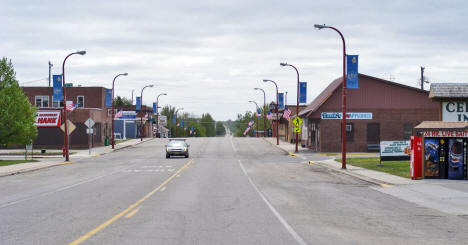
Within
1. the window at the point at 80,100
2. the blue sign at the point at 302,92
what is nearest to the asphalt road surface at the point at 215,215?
the blue sign at the point at 302,92

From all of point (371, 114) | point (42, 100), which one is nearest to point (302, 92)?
point (371, 114)

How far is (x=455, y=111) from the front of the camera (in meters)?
26.8

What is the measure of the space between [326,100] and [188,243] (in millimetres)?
41811

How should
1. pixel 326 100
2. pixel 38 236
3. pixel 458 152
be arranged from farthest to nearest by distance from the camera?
pixel 326 100
pixel 458 152
pixel 38 236

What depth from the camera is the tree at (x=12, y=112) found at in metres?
37.0

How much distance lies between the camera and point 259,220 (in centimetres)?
1227

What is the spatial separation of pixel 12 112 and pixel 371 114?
106ft

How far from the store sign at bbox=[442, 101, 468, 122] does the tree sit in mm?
28447

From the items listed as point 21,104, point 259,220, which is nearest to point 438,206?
point 259,220

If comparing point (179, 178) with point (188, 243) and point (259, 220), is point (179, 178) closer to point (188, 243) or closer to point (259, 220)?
point (259, 220)

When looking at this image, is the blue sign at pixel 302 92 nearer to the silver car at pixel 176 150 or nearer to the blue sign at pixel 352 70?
the silver car at pixel 176 150

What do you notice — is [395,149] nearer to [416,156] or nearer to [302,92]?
[416,156]

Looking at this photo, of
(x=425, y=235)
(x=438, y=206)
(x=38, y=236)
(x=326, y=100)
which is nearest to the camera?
(x=38, y=236)

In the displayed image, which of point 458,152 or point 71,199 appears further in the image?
point 458,152
